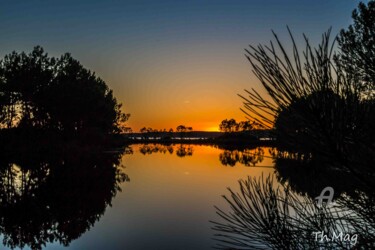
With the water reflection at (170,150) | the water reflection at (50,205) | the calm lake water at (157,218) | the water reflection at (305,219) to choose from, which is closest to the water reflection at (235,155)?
the water reflection at (170,150)

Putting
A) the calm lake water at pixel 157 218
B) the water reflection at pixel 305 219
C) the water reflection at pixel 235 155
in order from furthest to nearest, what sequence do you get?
the calm lake water at pixel 157 218, the water reflection at pixel 235 155, the water reflection at pixel 305 219

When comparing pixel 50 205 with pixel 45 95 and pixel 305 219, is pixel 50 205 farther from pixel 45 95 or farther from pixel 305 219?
pixel 45 95

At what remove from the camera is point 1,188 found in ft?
61.5

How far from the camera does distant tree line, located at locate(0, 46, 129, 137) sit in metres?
53.3

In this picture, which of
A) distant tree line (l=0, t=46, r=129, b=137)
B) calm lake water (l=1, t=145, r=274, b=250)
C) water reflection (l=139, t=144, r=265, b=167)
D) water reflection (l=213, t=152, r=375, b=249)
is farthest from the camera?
distant tree line (l=0, t=46, r=129, b=137)

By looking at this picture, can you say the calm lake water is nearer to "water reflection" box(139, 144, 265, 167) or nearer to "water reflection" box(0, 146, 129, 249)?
"water reflection" box(0, 146, 129, 249)

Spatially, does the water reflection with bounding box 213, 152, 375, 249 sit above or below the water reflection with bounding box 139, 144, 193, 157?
above

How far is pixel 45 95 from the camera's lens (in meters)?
55.5

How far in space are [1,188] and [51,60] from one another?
148 feet

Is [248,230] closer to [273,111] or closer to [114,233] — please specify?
[273,111]

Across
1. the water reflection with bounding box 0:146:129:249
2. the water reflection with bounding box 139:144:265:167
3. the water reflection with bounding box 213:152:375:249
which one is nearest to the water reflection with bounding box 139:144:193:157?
the water reflection with bounding box 139:144:265:167

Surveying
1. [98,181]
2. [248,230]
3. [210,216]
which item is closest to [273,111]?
[248,230]

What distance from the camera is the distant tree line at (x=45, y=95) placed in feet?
175

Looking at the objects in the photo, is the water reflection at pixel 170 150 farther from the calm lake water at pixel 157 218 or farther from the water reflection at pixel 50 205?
the calm lake water at pixel 157 218
